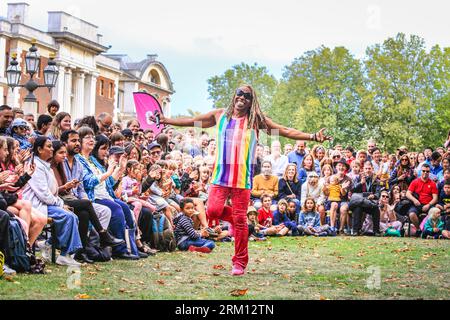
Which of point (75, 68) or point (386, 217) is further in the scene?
point (75, 68)

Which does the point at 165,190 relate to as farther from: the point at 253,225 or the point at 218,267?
the point at 218,267

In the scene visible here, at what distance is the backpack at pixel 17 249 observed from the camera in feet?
30.8

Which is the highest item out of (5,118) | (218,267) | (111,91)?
(111,91)

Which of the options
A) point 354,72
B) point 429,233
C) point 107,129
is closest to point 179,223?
point 107,129

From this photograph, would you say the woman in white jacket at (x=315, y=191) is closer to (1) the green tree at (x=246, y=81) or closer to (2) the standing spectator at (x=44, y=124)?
(2) the standing spectator at (x=44, y=124)

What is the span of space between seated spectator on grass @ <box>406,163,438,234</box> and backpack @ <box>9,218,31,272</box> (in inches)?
453

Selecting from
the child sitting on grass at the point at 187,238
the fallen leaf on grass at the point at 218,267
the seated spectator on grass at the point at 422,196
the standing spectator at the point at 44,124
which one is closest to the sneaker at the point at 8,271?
the fallen leaf on grass at the point at 218,267

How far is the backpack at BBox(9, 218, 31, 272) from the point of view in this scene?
9398 mm

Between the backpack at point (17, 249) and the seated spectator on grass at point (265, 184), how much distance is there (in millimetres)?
9639

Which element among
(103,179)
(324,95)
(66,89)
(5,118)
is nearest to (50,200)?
(103,179)

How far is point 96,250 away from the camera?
1142 cm

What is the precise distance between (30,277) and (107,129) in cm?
681

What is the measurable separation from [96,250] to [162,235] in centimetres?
216

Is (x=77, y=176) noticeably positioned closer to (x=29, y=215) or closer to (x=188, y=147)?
(x=29, y=215)
